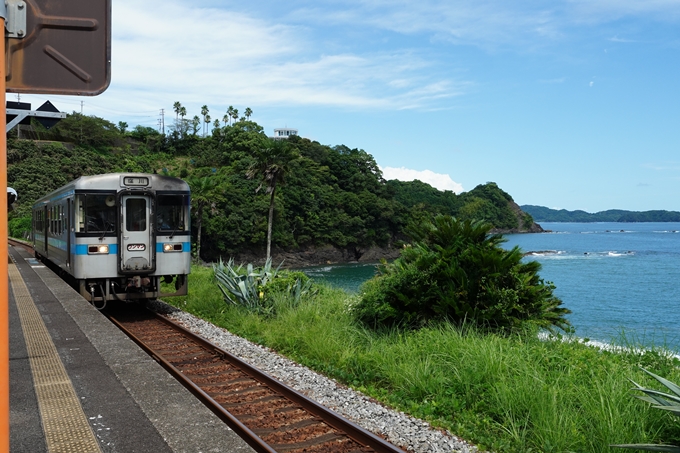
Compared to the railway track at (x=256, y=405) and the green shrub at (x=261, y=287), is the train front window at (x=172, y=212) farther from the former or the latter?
the railway track at (x=256, y=405)

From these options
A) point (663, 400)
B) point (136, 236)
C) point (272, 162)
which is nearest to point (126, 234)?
point (136, 236)

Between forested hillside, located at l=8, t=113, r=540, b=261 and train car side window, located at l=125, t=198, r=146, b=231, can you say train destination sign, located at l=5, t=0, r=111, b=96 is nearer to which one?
train car side window, located at l=125, t=198, r=146, b=231

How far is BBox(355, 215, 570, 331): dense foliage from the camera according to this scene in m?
9.16

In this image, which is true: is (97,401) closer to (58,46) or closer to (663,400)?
(58,46)

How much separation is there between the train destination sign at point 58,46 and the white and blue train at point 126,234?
35.1 feet

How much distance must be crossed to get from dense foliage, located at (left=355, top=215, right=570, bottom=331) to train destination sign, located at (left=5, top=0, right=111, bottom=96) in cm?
756

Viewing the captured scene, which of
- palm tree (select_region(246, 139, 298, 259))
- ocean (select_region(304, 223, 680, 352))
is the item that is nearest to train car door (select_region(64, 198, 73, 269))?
ocean (select_region(304, 223, 680, 352))

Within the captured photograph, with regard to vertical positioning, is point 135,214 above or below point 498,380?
above

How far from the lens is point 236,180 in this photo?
75.9 m

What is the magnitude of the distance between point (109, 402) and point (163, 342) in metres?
4.99

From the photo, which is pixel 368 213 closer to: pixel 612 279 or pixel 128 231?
pixel 612 279

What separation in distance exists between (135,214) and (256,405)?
22.2ft

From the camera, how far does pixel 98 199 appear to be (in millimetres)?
11906

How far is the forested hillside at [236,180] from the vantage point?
65312 millimetres
